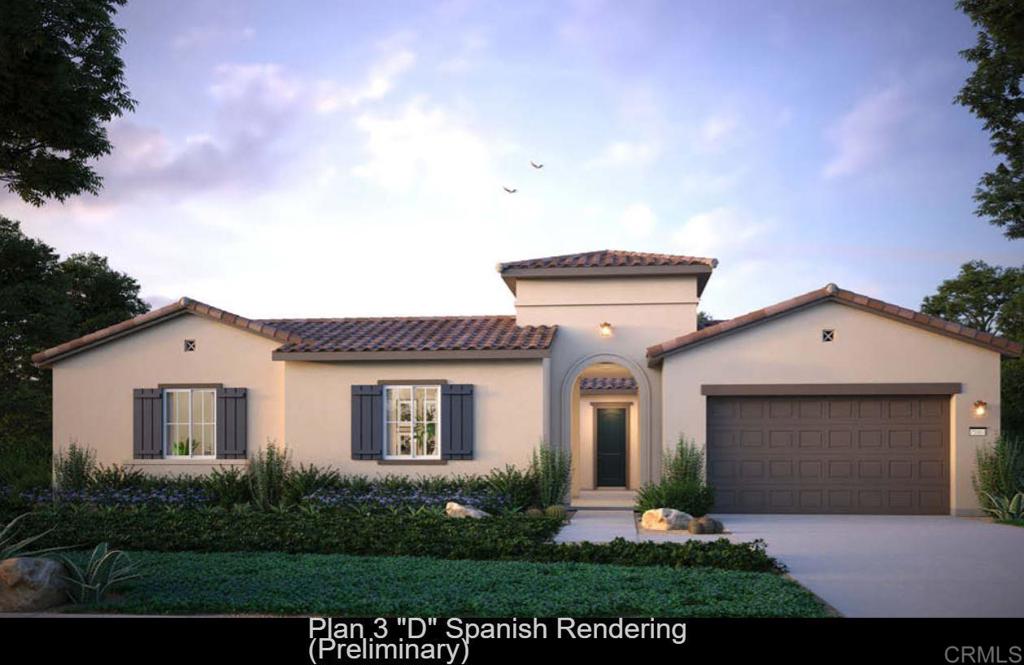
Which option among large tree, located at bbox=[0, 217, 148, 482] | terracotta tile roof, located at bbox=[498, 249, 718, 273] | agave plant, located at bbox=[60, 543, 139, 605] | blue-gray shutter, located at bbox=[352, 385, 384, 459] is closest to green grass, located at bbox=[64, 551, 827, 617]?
agave plant, located at bbox=[60, 543, 139, 605]

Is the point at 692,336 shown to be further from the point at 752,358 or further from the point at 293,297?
the point at 293,297

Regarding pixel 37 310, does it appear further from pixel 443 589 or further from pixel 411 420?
pixel 443 589

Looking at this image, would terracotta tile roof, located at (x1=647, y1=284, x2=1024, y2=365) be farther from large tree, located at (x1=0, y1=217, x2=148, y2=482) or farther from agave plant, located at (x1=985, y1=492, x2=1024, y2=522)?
large tree, located at (x1=0, y1=217, x2=148, y2=482)

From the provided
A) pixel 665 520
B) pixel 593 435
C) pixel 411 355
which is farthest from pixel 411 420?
pixel 593 435

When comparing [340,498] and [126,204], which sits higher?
[126,204]

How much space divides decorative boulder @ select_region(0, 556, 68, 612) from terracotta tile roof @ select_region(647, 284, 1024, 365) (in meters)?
10.3

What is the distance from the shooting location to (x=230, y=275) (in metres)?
20.1

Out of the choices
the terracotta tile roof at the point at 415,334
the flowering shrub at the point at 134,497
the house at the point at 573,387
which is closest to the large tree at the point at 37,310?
the flowering shrub at the point at 134,497

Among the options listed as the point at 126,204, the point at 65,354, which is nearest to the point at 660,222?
the point at 126,204

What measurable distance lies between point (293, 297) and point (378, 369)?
298 inches

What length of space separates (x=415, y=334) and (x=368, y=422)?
2.08 metres

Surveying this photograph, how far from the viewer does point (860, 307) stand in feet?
49.1

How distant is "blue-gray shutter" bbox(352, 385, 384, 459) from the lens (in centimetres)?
1614

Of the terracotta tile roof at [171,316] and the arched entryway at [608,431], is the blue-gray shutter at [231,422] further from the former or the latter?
the arched entryway at [608,431]
